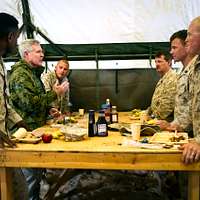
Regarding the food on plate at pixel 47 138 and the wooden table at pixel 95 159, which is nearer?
the wooden table at pixel 95 159

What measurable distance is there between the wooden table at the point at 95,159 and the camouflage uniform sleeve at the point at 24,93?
3.11 ft

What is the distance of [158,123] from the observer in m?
2.89

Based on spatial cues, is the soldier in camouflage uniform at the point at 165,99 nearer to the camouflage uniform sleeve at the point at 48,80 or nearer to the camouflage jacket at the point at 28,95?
the camouflage jacket at the point at 28,95

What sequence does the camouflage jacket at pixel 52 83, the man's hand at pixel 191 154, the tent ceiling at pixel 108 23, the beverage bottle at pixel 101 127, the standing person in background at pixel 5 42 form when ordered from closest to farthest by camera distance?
the man's hand at pixel 191 154, the standing person in background at pixel 5 42, the beverage bottle at pixel 101 127, the camouflage jacket at pixel 52 83, the tent ceiling at pixel 108 23

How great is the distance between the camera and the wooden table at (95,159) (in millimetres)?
2111

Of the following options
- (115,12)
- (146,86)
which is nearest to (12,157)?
(115,12)

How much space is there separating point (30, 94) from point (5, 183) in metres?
1.06

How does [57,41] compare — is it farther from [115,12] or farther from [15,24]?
[15,24]

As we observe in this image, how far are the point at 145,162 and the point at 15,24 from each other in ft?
3.86

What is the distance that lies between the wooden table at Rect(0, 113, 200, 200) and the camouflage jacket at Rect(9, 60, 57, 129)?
3.16 feet

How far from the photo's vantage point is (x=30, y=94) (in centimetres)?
315

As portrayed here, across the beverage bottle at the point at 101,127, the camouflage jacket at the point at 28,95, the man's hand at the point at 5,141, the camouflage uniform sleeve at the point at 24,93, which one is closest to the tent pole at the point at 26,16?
the camouflage jacket at the point at 28,95

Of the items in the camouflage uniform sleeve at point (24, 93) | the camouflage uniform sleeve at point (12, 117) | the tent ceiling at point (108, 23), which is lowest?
the camouflage uniform sleeve at point (12, 117)

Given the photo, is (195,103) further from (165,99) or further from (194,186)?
(165,99)
